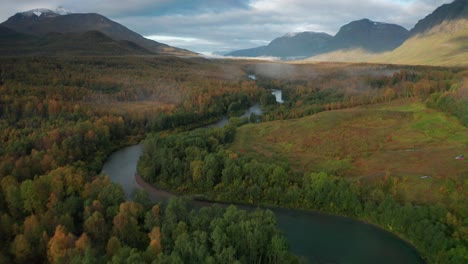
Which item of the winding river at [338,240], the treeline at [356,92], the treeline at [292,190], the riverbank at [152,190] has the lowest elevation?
the riverbank at [152,190]

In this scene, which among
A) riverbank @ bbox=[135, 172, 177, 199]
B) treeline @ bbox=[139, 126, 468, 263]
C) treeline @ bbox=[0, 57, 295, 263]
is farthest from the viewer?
riverbank @ bbox=[135, 172, 177, 199]

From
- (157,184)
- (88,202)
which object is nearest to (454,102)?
(157,184)

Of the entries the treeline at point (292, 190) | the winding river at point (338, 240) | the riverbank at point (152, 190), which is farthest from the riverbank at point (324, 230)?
the riverbank at point (152, 190)

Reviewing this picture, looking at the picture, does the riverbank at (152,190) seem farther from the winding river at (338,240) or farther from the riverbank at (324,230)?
the riverbank at (324,230)

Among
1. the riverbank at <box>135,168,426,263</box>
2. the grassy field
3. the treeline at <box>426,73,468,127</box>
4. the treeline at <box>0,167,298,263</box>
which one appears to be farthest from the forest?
the grassy field

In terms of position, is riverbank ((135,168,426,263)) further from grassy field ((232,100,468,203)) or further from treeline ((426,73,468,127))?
treeline ((426,73,468,127))

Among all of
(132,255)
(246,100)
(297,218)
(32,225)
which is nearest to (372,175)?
(297,218)

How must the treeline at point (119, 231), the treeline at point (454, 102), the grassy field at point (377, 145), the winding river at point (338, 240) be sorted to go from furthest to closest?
the treeline at point (454, 102) → the grassy field at point (377, 145) → the winding river at point (338, 240) → the treeline at point (119, 231)
